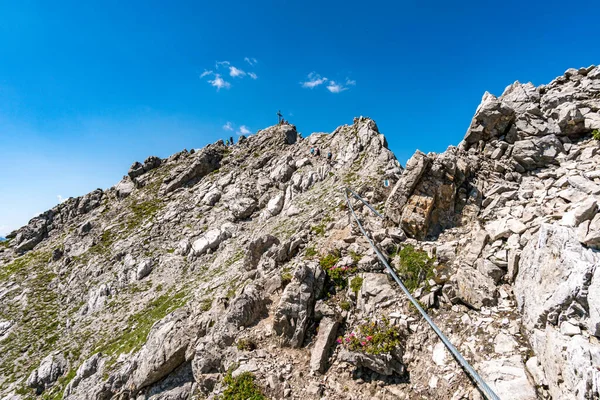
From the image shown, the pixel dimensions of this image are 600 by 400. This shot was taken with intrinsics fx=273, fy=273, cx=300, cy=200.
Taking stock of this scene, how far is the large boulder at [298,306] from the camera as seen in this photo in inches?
583

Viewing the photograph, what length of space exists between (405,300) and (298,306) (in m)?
5.71

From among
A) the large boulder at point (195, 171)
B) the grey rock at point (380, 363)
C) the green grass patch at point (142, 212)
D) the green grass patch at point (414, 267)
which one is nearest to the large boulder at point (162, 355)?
the grey rock at point (380, 363)

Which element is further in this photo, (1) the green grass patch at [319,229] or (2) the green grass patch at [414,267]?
(1) the green grass patch at [319,229]

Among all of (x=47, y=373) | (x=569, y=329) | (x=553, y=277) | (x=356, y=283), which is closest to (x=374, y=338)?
(x=356, y=283)

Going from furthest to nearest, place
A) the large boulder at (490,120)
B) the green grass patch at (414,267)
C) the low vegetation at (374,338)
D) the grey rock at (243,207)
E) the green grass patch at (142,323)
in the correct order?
1. the grey rock at (243,207)
2. the green grass patch at (142,323)
3. the large boulder at (490,120)
4. the green grass patch at (414,267)
5. the low vegetation at (374,338)

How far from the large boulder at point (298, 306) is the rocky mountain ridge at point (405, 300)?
0.08 m

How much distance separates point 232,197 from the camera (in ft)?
158

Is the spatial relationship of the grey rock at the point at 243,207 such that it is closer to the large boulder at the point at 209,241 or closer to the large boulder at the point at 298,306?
the large boulder at the point at 209,241

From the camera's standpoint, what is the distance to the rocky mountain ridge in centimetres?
898

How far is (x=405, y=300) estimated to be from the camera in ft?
44.2

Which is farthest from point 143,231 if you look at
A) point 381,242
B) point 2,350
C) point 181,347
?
point 381,242

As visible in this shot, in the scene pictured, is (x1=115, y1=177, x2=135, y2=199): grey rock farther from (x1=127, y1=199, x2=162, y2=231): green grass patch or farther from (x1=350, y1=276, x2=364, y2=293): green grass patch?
(x1=350, y1=276, x2=364, y2=293): green grass patch

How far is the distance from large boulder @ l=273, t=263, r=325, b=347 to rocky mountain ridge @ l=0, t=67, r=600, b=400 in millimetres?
78

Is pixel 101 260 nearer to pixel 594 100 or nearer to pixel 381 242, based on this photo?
pixel 381 242
